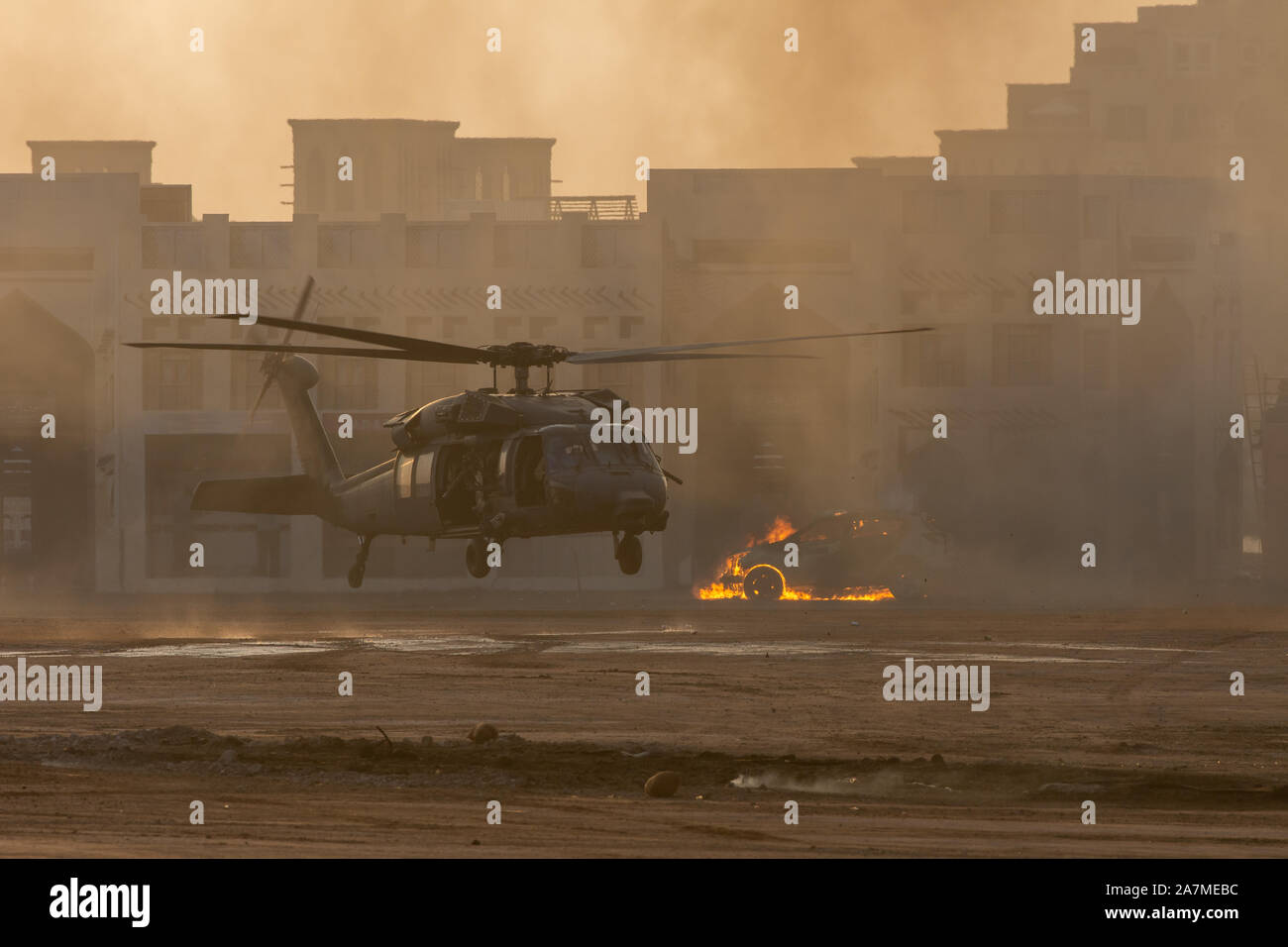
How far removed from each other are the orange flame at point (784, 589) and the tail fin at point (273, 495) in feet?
76.3

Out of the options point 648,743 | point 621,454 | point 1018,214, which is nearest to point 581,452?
point 621,454

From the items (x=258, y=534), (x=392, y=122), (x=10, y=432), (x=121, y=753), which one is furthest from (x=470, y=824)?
(x=392, y=122)

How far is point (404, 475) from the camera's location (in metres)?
29.4

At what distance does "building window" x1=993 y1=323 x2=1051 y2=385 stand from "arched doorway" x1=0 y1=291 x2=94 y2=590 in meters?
34.3

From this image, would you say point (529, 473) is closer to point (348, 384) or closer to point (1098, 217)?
point (348, 384)

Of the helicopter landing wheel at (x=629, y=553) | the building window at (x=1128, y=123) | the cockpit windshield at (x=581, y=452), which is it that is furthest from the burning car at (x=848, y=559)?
→ the building window at (x=1128, y=123)

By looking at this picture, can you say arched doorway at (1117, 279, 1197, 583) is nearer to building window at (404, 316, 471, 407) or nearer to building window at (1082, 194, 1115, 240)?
building window at (1082, 194, 1115, 240)

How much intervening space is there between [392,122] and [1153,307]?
154 ft

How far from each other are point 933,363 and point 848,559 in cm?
1712

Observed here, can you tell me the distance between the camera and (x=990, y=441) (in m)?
68.1

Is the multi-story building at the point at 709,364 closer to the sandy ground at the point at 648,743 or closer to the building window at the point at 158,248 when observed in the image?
the building window at the point at 158,248

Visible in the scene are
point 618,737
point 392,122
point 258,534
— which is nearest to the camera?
point 618,737

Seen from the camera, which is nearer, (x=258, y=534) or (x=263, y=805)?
(x=263, y=805)

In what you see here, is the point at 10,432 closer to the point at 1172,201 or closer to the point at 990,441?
the point at 990,441
